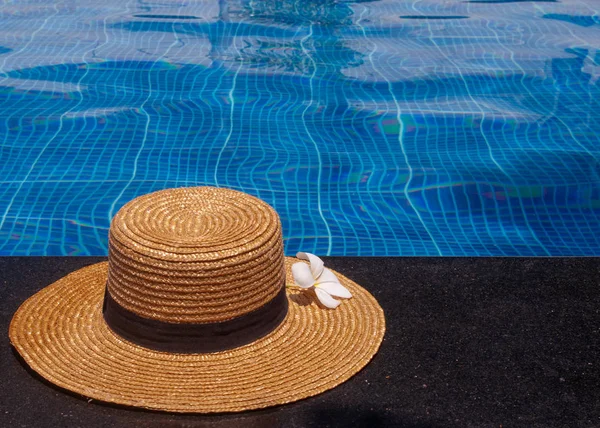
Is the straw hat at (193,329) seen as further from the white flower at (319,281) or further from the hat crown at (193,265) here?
the white flower at (319,281)

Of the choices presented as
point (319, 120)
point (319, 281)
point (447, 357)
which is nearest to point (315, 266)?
point (319, 281)

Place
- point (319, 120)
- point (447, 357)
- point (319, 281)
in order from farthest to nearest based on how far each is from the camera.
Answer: point (319, 120)
point (319, 281)
point (447, 357)

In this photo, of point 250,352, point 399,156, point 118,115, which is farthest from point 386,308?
point 118,115

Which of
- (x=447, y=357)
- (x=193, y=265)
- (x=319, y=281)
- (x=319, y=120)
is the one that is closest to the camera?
(x=193, y=265)

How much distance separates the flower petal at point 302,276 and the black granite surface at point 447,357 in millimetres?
329

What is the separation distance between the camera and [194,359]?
8.35ft

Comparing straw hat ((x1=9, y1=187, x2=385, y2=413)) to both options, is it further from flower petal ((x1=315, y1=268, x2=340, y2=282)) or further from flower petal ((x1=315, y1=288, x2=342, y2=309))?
flower petal ((x1=315, y1=268, x2=340, y2=282))

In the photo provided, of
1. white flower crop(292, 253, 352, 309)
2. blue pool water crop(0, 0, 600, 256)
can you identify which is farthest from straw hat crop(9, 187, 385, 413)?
blue pool water crop(0, 0, 600, 256)

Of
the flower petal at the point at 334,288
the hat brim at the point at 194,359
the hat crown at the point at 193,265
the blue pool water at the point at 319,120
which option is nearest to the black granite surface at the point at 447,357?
the hat brim at the point at 194,359

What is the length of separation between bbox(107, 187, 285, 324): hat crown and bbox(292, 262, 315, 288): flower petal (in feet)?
0.54

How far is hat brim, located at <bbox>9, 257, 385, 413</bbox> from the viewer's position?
239cm

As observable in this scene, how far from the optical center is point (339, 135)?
5.37 m

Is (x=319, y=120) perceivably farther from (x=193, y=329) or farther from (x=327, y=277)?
(x=193, y=329)

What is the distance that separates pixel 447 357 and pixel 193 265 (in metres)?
0.91
